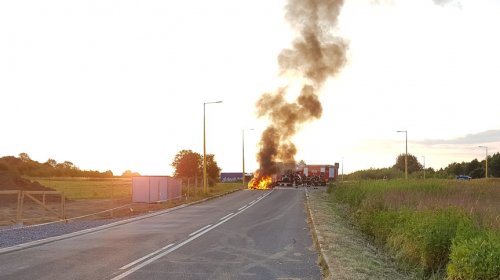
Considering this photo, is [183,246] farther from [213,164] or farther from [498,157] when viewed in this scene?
[498,157]

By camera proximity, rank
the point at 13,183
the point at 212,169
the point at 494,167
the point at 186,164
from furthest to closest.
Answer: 1. the point at 494,167
2. the point at 212,169
3. the point at 186,164
4. the point at 13,183

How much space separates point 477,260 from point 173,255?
7087mm

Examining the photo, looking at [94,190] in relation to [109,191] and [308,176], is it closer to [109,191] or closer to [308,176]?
[109,191]

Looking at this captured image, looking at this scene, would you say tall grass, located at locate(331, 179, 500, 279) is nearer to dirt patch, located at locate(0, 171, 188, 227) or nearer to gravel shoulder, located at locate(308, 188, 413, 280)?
gravel shoulder, located at locate(308, 188, 413, 280)

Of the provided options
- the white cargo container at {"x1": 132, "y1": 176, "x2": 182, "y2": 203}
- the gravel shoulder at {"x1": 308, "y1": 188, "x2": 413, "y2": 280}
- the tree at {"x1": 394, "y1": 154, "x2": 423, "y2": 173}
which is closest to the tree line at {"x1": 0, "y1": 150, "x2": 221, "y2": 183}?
the white cargo container at {"x1": 132, "y1": 176, "x2": 182, "y2": 203}

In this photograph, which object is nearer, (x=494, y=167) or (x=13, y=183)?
(x=13, y=183)

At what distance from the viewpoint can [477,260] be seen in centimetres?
938

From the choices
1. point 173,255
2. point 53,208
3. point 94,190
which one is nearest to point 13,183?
point 53,208

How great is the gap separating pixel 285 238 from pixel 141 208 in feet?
63.3

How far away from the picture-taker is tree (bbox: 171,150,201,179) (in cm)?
6044

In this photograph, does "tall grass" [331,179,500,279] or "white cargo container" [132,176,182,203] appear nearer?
"tall grass" [331,179,500,279]

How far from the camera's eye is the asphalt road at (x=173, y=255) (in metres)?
10.5

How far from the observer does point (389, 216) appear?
18234 mm

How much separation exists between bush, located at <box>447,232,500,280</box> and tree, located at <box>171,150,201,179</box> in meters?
51.1
